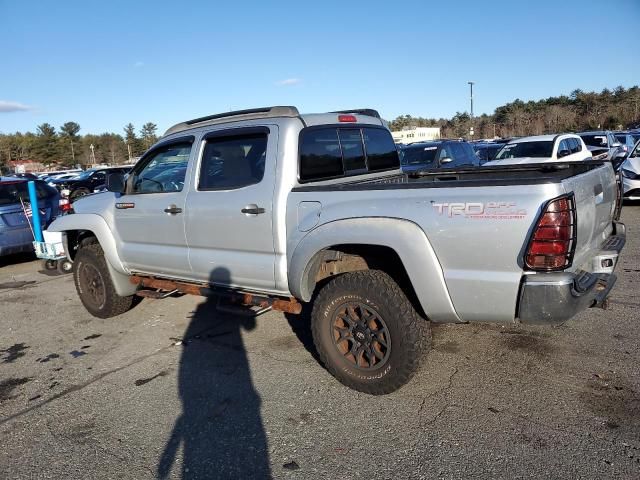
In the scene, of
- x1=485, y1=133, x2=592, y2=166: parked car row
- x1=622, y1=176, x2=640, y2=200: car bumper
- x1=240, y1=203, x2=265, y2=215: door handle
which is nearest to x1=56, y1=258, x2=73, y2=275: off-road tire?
x1=240, y1=203, x2=265, y2=215: door handle

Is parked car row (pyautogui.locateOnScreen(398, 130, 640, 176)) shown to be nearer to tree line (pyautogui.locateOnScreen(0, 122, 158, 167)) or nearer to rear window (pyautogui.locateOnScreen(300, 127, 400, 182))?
rear window (pyautogui.locateOnScreen(300, 127, 400, 182))

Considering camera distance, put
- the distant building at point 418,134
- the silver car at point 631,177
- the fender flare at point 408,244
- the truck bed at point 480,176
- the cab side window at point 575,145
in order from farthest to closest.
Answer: the distant building at point 418,134 → the cab side window at point 575,145 → the silver car at point 631,177 → the fender flare at point 408,244 → the truck bed at point 480,176

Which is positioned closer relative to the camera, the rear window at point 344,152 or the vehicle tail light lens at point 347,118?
the rear window at point 344,152

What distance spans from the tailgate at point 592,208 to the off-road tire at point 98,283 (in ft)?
15.7

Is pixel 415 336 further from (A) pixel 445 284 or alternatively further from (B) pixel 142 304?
(B) pixel 142 304

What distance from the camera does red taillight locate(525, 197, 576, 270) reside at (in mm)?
2824

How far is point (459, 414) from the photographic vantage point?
3.38 metres

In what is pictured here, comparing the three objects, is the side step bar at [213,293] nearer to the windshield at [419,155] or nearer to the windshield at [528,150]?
the windshield at [419,155]

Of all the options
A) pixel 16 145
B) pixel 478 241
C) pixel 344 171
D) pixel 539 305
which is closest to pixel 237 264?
pixel 344 171

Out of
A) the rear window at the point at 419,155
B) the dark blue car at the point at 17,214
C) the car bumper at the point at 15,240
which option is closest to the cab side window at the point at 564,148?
the rear window at the point at 419,155

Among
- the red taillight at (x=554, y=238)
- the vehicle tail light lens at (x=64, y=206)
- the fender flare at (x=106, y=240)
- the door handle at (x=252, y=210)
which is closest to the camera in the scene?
the red taillight at (x=554, y=238)

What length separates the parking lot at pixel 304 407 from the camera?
9.65 ft

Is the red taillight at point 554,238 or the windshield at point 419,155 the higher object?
the windshield at point 419,155

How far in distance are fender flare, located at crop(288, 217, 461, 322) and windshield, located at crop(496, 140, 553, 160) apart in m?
11.0
